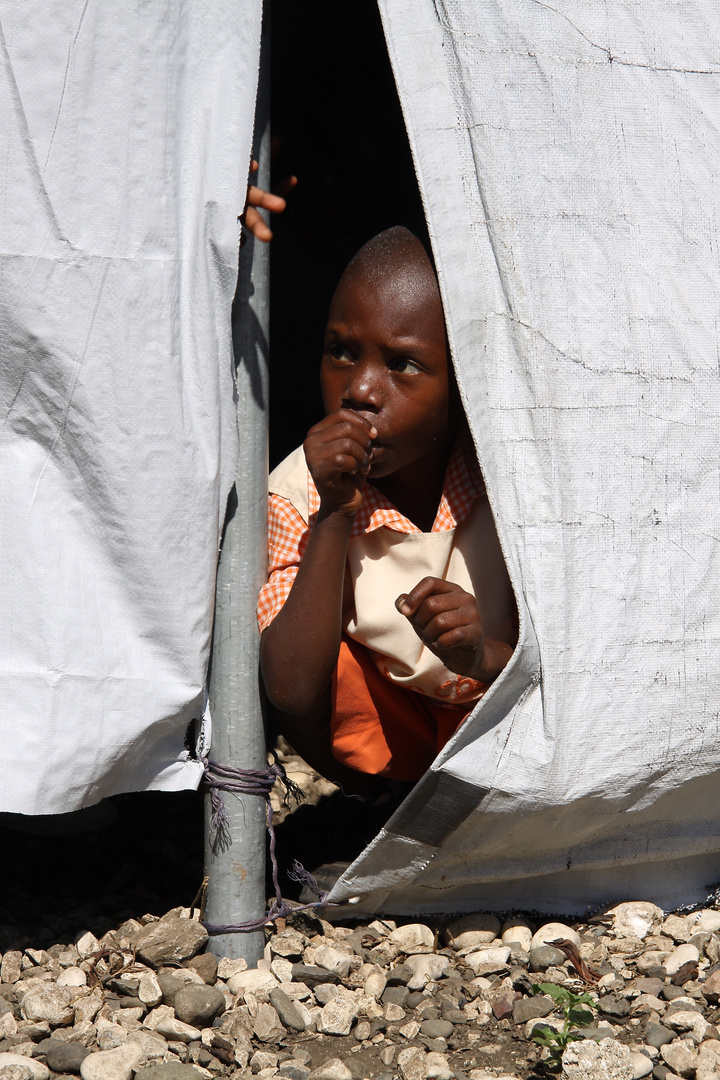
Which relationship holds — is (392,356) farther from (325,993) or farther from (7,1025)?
(7,1025)

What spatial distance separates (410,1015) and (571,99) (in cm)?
133

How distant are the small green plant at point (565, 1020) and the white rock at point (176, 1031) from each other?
1.50 ft

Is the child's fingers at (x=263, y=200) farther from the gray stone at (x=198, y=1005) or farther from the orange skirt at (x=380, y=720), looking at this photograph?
the gray stone at (x=198, y=1005)

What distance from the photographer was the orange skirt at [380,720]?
1.65 metres

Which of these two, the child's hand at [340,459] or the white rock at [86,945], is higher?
the child's hand at [340,459]

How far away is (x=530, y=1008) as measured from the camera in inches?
54.5

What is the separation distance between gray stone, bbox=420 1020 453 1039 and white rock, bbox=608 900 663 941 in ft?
1.32

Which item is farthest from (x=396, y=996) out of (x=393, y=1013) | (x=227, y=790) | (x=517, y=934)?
(x=227, y=790)

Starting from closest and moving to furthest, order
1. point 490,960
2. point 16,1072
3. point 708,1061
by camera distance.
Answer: point 16,1072, point 708,1061, point 490,960

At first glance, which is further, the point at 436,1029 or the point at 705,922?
the point at 705,922

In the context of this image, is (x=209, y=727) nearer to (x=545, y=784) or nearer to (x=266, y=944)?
(x=266, y=944)

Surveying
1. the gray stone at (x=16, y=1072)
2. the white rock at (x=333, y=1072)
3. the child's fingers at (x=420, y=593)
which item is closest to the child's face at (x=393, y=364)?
the child's fingers at (x=420, y=593)

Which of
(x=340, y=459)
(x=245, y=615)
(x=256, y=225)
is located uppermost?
(x=256, y=225)

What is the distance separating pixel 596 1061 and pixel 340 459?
32.6 inches
